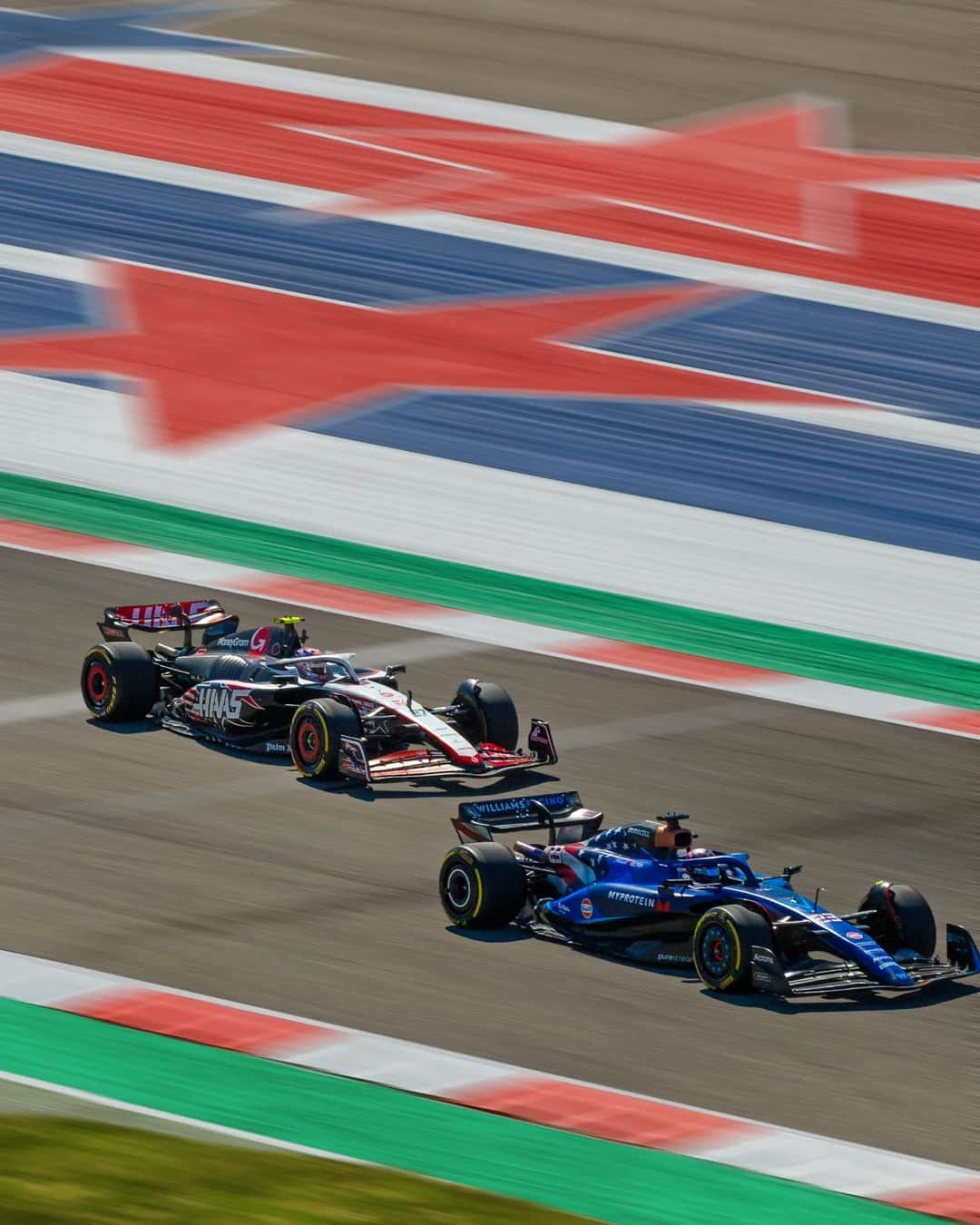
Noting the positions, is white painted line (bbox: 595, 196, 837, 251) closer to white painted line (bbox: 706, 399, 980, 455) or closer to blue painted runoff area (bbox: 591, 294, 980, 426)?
blue painted runoff area (bbox: 591, 294, 980, 426)

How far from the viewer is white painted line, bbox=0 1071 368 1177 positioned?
10625 mm

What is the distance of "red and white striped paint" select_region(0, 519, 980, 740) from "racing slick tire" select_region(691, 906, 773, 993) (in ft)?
20.3

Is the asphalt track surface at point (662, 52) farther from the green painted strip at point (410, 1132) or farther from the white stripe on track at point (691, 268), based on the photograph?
the green painted strip at point (410, 1132)

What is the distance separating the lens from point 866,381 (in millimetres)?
26734

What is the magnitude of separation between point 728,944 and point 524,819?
2230 millimetres

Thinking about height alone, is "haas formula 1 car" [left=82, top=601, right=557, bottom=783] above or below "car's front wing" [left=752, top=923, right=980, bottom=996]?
above

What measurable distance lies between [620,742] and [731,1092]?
6.28 m

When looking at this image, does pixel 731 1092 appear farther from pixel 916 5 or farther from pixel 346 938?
pixel 916 5

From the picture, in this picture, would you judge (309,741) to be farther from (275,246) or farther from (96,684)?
(275,246)

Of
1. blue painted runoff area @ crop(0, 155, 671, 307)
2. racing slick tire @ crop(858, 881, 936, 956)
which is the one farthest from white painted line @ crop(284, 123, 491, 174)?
racing slick tire @ crop(858, 881, 936, 956)

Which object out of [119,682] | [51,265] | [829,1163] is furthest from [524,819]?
[51,265]

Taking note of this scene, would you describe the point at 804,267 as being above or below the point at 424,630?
above

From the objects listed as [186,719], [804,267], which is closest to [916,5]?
[804,267]

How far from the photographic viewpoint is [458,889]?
13953 mm
